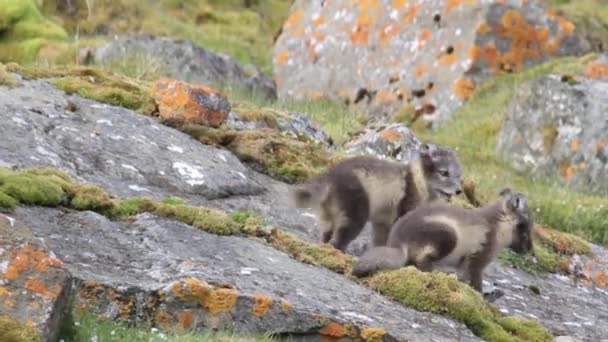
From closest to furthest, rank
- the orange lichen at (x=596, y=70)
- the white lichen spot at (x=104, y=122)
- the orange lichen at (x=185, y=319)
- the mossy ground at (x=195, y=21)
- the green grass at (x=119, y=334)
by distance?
the green grass at (x=119, y=334), the orange lichen at (x=185, y=319), the white lichen spot at (x=104, y=122), the orange lichen at (x=596, y=70), the mossy ground at (x=195, y=21)

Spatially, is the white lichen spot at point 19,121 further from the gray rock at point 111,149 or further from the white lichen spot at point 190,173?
the white lichen spot at point 190,173

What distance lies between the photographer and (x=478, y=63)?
24.4 m

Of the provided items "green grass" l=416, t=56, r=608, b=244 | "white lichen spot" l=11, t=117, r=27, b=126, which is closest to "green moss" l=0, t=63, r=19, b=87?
"white lichen spot" l=11, t=117, r=27, b=126

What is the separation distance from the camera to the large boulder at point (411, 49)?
80.3 feet

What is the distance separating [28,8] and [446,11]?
9.19 metres

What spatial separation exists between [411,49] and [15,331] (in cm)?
1930

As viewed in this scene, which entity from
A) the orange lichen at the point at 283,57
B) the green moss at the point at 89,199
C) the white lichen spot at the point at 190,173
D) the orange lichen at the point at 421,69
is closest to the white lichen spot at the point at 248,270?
the green moss at the point at 89,199

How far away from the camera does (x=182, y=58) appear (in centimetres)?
2192

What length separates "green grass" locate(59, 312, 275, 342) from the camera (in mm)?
7328

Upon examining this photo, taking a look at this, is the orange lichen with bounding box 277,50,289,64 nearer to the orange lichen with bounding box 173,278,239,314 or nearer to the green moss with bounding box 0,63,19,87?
the green moss with bounding box 0,63,19,87

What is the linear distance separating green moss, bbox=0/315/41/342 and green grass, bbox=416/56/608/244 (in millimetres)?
9599

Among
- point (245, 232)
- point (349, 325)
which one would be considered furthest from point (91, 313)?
point (245, 232)

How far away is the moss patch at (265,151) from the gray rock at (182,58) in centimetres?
718

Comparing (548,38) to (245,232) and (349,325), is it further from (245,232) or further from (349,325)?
(349,325)
